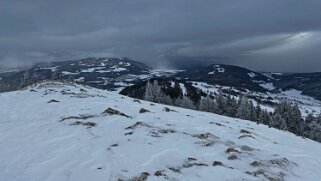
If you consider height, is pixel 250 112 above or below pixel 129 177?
below

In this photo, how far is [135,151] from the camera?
870 inches

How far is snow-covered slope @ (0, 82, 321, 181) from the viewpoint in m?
19.0

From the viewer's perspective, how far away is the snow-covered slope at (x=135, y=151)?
1903 cm

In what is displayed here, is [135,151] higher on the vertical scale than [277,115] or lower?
higher

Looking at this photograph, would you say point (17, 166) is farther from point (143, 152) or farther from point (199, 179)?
point (199, 179)

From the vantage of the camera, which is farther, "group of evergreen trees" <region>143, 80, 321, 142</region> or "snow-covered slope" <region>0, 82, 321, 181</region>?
"group of evergreen trees" <region>143, 80, 321, 142</region>

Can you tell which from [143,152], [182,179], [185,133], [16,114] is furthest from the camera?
[16,114]

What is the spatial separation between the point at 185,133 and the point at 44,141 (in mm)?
9279

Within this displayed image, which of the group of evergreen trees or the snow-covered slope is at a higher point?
the snow-covered slope

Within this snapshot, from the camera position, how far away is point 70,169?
758 inches

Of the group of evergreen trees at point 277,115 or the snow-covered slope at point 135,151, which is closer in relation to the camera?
the snow-covered slope at point 135,151

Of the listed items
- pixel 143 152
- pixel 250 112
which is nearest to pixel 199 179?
pixel 143 152

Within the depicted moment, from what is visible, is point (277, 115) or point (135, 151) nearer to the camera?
point (135, 151)

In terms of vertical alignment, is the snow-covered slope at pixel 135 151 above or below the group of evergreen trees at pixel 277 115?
above
